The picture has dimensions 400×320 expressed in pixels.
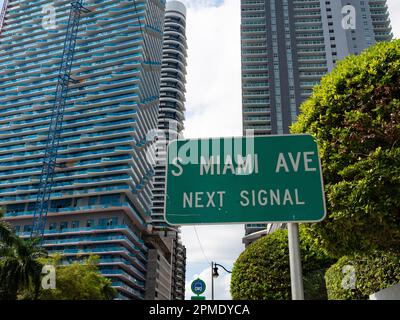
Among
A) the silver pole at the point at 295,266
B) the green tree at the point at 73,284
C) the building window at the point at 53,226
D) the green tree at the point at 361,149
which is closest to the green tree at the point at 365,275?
the green tree at the point at 361,149

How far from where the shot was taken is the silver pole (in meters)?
3.35

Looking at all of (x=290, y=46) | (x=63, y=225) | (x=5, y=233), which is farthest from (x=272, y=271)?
(x=290, y=46)

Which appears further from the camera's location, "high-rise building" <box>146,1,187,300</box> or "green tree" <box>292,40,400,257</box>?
"high-rise building" <box>146,1,187,300</box>

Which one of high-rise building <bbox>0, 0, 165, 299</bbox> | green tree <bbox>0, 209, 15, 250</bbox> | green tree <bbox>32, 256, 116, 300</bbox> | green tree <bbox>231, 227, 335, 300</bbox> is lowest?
green tree <bbox>231, 227, 335, 300</bbox>

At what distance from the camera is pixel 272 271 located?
16.8m

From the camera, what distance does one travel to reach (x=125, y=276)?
88.4m

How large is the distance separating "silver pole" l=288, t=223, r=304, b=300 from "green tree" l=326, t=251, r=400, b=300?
5.90 meters

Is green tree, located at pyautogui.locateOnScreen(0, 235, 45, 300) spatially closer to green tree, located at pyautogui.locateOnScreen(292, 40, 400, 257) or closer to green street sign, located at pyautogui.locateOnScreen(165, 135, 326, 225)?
green tree, located at pyautogui.locateOnScreen(292, 40, 400, 257)

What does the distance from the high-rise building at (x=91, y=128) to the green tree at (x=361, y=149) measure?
84.1 meters

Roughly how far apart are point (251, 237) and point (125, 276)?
31.3m

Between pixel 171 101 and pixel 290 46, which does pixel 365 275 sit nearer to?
pixel 290 46

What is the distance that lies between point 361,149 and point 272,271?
10593 mm

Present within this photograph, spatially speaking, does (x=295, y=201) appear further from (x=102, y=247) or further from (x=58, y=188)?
(x=58, y=188)

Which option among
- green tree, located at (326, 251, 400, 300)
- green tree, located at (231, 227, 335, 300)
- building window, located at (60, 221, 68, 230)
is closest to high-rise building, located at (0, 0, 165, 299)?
building window, located at (60, 221, 68, 230)
